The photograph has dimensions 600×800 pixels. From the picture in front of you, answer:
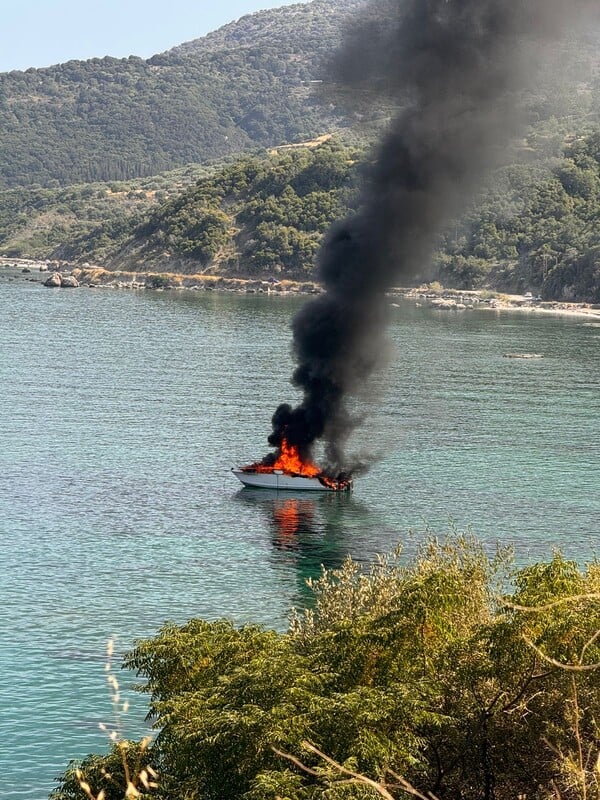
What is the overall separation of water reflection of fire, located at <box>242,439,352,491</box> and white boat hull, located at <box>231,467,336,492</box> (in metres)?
0.25

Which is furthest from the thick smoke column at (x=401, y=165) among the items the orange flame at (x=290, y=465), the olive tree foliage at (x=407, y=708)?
the olive tree foliage at (x=407, y=708)

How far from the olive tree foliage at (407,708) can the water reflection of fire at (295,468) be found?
49161 millimetres

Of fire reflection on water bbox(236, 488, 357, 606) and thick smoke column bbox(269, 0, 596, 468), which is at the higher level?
thick smoke column bbox(269, 0, 596, 468)

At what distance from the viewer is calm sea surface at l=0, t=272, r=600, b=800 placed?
48594mm

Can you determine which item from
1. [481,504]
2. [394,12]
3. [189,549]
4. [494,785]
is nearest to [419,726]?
[494,785]

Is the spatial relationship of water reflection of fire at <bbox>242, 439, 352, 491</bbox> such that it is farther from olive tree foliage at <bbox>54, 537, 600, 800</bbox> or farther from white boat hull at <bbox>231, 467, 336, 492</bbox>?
olive tree foliage at <bbox>54, 537, 600, 800</bbox>

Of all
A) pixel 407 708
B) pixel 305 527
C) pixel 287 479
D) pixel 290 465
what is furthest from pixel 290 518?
pixel 407 708

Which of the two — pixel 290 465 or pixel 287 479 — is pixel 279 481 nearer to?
pixel 287 479

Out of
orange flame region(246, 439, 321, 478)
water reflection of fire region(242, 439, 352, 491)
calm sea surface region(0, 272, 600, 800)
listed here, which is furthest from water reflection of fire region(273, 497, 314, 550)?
orange flame region(246, 439, 321, 478)

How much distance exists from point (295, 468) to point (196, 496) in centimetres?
916

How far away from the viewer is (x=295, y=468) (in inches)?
3295

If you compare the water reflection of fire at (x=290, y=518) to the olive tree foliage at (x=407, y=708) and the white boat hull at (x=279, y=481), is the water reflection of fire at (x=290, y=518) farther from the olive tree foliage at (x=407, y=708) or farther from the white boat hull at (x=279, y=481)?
the olive tree foliage at (x=407, y=708)

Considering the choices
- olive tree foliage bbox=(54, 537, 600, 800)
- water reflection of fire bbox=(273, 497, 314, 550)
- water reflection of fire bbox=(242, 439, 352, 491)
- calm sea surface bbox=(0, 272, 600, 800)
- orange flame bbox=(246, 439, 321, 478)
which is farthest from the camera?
orange flame bbox=(246, 439, 321, 478)

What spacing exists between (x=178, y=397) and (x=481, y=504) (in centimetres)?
4635
